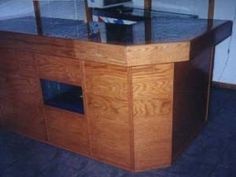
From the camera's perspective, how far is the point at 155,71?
169 centimetres

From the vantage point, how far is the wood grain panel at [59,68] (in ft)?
6.10

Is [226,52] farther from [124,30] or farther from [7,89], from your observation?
[7,89]

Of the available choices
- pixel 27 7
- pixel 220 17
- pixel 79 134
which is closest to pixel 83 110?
pixel 79 134

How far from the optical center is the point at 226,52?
10.1ft

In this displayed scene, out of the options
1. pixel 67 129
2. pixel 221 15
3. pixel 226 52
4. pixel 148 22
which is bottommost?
pixel 67 129

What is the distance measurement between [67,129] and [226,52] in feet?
6.18

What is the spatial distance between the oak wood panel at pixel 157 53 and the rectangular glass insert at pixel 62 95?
59 cm

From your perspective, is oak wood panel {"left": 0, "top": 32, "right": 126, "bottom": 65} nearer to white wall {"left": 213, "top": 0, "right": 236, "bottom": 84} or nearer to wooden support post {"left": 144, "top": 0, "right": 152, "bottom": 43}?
wooden support post {"left": 144, "top": 0, "right": 152, "bottom": 43}

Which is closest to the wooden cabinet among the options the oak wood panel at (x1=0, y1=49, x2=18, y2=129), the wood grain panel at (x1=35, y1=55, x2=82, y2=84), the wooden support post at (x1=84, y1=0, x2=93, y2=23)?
the wood grain panel at (x1=35, y1=55, x2=82, y2=84)

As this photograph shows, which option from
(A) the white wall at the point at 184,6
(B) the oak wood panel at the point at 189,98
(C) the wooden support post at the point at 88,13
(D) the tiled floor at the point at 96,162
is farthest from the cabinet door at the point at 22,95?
(A) the white wall at the point at 184,6

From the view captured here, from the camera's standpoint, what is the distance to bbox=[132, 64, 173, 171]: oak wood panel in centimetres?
170

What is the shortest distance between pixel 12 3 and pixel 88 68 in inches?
56.7

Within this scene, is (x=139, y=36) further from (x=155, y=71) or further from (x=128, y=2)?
(x=128, y=2)

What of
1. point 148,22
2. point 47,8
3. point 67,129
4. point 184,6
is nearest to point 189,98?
point 148,22
